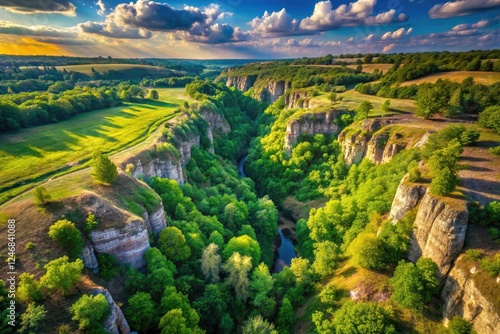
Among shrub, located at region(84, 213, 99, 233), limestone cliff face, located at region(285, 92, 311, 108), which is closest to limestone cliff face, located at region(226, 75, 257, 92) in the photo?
limestone cliff face, located at region(285, 92, 311, 108)

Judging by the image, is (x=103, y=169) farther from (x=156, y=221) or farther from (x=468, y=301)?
(x=468, y=301)

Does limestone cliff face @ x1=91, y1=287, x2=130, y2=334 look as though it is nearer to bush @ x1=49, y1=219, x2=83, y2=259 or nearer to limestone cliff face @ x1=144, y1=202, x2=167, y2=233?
bush @ x1=49, y1=219, x2=83, y2=259

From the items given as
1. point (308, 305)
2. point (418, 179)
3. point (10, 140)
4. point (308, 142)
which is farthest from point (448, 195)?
point (10, 140)

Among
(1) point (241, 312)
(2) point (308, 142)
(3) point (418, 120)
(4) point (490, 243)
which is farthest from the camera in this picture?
(2) point (308, 142)

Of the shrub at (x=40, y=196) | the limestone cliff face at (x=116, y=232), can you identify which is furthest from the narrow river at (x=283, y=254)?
the shrub at (x=40, y=196)

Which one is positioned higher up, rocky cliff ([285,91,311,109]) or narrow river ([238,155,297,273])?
rocky cliff ([285,91,311,109])

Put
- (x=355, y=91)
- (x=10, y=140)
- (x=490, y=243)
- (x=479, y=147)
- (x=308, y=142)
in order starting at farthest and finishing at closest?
(x=355, y=91) → (x=308, y=142) → (x=10, y=140) → (x=479, y=147) → (x=490, y=243)

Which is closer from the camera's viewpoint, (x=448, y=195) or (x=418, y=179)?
(x=448, y=195)

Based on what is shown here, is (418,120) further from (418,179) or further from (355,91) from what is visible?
(355,91)
